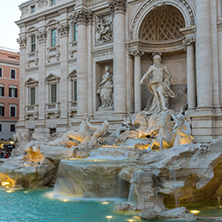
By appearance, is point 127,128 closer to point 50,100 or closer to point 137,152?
point 137,152

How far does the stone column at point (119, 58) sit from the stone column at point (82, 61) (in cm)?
244

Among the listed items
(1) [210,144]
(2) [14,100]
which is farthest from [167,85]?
(2) [14,100]

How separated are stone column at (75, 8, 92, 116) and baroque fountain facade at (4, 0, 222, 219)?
0.06m

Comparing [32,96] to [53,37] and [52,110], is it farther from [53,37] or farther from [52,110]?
[53,37]

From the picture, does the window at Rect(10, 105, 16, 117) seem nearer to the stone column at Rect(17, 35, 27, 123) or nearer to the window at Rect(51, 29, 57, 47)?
the stone column at Rect(17, 35, 27, 123)

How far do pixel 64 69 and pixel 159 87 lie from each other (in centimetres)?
799

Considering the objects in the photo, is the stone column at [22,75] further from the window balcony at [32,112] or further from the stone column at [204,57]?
the stone column at [204,57]

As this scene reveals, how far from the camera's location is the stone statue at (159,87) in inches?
700

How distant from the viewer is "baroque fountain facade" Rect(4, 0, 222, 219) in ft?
36.2

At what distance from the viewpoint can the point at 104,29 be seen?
68.5 ft

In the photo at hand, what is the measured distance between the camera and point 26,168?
14.7 meters

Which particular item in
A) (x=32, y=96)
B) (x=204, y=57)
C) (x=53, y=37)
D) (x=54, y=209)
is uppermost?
(x=53, y=37)

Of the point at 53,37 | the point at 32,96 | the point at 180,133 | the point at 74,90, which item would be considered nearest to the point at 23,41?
the point at 53,37

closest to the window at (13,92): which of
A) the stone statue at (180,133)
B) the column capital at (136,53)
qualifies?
the column capital at (136,53)
